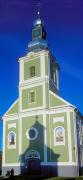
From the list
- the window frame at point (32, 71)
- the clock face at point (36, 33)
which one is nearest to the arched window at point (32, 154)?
the window frame at point (32, 71)

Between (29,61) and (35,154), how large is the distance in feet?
39.2

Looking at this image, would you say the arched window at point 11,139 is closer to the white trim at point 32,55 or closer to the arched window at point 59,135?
the arched window at point 59,135

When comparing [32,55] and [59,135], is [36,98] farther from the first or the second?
[32,55]

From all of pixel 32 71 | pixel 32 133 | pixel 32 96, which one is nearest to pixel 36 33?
pixel 32 71

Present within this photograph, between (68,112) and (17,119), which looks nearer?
(68,112)

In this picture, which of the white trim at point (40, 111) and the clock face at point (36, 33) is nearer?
the white trim at point (40, 111)

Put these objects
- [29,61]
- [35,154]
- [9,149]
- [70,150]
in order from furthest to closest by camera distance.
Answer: [29,61]
[9,149]
[35,154]
[70,150]

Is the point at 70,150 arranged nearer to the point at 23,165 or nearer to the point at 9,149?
the point at 23,165

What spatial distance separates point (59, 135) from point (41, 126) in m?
2.45

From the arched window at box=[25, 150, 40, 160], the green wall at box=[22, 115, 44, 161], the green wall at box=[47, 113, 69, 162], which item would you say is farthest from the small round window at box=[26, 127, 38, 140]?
the green wall at box=[47, 113, 69, 162]

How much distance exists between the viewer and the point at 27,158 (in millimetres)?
28641

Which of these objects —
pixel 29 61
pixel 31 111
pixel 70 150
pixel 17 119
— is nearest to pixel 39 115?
pixel 31 111

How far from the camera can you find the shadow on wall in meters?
27.0

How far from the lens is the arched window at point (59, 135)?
27.3 m
